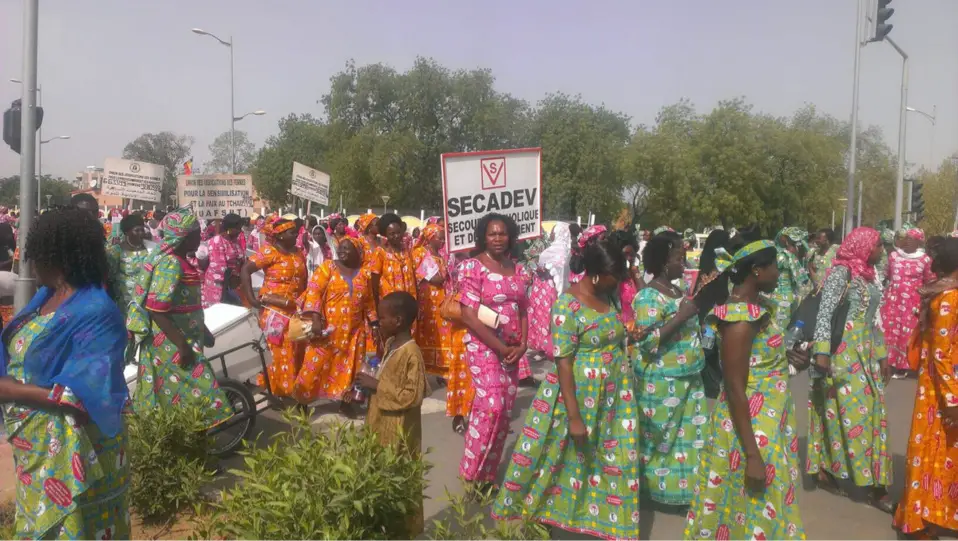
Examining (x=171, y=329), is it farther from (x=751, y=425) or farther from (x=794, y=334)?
(x=794, y=334)

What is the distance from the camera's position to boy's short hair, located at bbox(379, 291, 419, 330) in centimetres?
407

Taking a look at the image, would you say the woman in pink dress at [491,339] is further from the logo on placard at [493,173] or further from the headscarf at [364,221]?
the headscarf at [364,221]

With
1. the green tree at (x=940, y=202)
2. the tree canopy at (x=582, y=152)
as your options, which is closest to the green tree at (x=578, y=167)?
the tree canopy at (x=582, y=152)

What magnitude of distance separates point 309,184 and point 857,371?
1083 cm

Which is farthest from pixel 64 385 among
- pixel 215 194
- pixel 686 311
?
pixel 215 194

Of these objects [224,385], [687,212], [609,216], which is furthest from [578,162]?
[224,385]

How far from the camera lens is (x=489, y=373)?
→ 16.6ft

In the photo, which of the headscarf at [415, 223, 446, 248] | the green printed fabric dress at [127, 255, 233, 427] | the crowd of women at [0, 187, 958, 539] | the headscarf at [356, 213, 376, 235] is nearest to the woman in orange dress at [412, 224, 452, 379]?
the headscarf at [415, 223, 446, 248]

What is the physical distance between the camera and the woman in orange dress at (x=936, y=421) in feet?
14.4

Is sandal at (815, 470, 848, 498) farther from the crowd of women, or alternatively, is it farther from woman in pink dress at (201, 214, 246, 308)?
woman in pink dress at (201, 214, 246, 308)

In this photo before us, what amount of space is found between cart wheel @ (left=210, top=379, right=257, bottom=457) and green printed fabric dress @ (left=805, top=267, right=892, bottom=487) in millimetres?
4130

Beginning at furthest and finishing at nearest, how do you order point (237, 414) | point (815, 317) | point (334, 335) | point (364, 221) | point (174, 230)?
point (364, 221) < point (334, 335) < point (237, 414) < point (815, 317) < point (174, 230)

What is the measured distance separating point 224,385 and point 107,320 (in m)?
3.11

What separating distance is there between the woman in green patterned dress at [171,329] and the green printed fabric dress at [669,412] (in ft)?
9.42
